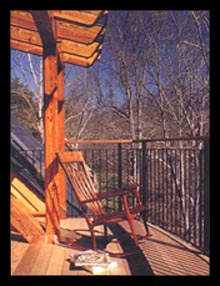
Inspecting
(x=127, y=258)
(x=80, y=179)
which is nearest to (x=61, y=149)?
(x=80, y=179)

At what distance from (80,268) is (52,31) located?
6.40ft

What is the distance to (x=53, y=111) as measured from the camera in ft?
10.1

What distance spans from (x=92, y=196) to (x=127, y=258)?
774mm

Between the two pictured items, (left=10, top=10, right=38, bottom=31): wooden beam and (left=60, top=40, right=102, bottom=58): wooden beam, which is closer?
(left=10, top=10, right=38, bottom=31): wooden beam

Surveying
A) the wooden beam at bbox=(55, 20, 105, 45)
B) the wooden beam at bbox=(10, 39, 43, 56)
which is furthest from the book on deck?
the wooden beam at bbox=(10, 39, 43, 56)

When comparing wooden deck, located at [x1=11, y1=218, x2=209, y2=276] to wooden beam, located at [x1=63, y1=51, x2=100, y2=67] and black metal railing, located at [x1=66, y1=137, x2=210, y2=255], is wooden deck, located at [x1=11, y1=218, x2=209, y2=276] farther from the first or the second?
wooden beam, located at [x1=63, y1=51, x2=100, y2=67]

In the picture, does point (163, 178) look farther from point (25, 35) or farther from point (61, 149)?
point (25, 35)

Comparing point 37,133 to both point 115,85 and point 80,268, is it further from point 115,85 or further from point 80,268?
point 80,268

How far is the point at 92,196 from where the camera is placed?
10.6ft

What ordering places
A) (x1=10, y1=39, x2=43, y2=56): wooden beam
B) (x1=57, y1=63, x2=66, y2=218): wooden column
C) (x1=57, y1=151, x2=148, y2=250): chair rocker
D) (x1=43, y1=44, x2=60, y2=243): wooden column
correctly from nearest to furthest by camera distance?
(x1=57, y1=151, x2=148, y2=250): chair rocker
(x1=43, y1=44, x2=60, y2=243): wooden column
(x1=57, y1=63, x2=66, y2=218): wooden column
(x1=10, y1=39, x2=43, y2=56): wooden beam

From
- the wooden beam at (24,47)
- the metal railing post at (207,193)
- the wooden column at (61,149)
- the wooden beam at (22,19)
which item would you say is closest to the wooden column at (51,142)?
the wooden beam at (22,19)

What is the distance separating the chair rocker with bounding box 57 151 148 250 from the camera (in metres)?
2.71

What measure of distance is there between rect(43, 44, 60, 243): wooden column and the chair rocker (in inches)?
4.3
